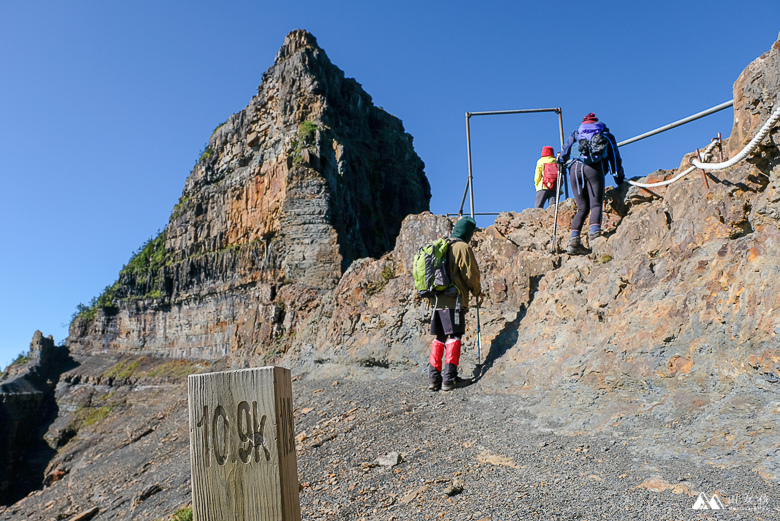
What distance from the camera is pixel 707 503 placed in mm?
3719

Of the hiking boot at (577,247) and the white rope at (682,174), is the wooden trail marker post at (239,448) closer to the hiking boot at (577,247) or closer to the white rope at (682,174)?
the white rope at (682,174)

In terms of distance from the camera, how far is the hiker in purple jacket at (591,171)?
8.59 metres

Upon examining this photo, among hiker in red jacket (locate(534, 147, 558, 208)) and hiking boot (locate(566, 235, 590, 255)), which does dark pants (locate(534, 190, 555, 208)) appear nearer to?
hiker in red jacket (locate(534, 147, 558, 208))

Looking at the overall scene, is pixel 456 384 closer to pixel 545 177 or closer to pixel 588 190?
pixel 588 190

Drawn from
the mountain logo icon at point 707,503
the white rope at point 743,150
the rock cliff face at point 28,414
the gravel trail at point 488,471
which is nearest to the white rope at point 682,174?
the white rope at point 743,150

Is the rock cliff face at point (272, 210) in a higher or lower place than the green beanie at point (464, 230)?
higher

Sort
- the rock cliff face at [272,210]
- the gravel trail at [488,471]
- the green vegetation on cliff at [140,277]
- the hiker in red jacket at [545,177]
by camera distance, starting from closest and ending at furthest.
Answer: the gravel trail at [488,471]
the hiker in red jacket at [545,177]
the rock cliff face at [272,210]
the green vegetation on cliff at [140,277]

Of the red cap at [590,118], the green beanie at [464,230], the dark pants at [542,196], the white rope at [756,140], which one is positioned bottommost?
the green beanie at [464,230]

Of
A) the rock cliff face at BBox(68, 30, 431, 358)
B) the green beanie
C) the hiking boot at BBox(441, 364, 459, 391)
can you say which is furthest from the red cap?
the rock cliff face at BBox(68, 30, 431, 358)

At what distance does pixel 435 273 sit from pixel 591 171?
2.97 m

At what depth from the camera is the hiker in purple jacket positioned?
8586mm

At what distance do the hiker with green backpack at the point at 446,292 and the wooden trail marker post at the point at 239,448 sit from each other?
17.8ft

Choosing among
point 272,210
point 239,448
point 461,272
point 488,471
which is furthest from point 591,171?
point 272,210

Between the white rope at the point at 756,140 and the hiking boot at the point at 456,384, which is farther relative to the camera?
the hiking boot at the point at 456,384
